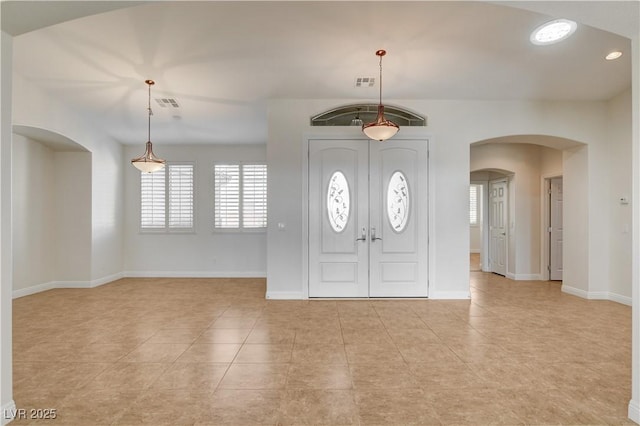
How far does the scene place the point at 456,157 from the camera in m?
5.66

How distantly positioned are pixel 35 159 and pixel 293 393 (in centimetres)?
669

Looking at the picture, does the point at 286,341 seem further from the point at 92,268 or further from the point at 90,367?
the point at 92,268

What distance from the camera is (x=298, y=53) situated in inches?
170

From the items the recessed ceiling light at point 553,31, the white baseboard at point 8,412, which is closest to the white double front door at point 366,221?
the recessed ceiling light at point 553,31

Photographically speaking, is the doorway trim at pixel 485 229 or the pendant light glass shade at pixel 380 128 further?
the doorway trim at pixel 485 229

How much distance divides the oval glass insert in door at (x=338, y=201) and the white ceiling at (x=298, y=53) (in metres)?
1.33

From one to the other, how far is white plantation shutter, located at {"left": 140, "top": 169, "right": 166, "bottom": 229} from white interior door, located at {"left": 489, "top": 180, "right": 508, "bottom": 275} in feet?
26.3

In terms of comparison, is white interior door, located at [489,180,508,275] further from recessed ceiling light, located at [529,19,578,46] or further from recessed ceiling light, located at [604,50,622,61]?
recessed ceiling light, located at [529,19,578,46]

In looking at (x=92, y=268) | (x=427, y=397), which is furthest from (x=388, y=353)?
(x=92, y=268)

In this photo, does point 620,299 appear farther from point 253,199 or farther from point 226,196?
point 226,196

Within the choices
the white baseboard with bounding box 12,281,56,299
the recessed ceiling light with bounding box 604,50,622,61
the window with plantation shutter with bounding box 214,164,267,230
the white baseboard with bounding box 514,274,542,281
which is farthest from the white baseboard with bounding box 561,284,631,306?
the white baseboard with bounding box 12,281,56,299

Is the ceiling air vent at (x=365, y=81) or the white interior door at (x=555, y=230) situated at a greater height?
the ceiling air vent at (x=365, y=81)

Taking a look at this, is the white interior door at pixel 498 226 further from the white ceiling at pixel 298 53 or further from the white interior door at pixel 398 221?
the white interior door at pixel 398 221

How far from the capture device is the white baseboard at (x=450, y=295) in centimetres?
559
